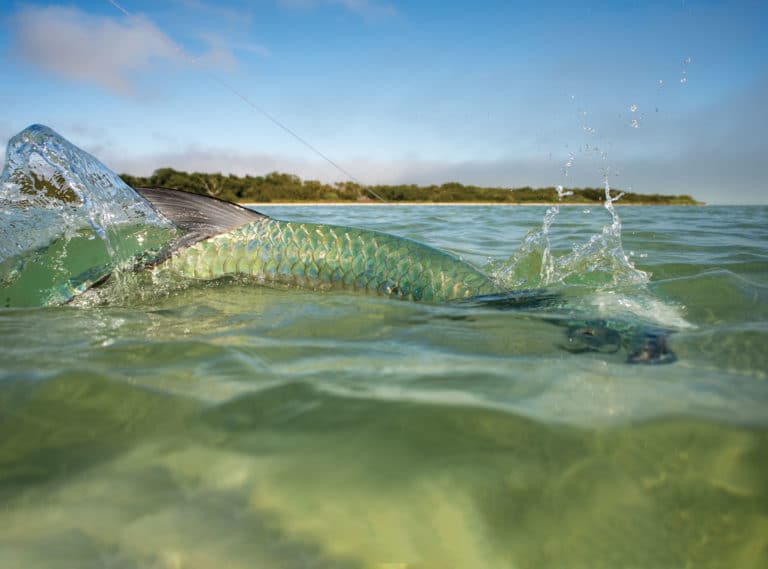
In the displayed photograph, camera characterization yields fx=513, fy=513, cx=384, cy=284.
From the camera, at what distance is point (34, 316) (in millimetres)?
2631

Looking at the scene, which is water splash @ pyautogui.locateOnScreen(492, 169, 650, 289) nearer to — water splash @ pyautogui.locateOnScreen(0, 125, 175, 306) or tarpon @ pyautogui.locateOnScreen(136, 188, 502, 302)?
tarpon @ pyautogui.locateOnScreen(136, 188, 502, 302)

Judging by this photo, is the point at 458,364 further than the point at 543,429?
Yes

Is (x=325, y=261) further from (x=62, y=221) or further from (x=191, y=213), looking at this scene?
(x=62, y=221)

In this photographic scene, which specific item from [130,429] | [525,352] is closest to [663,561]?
[525,352]

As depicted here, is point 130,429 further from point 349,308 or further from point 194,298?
point 194,298

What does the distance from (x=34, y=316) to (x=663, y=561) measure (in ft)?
9.45

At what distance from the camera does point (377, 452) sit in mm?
1167

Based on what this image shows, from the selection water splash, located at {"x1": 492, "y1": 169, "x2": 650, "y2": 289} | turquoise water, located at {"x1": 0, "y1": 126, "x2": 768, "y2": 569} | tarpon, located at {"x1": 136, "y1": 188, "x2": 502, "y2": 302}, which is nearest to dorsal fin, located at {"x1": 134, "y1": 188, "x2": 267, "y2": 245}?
tarpon, located at {"x1": 136, "y1": 188, "x2": 502, "y2": 302}

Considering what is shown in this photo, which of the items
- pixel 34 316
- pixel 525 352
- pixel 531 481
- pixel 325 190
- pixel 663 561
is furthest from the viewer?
pixel 325 190

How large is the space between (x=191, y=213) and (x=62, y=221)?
2.86 ft

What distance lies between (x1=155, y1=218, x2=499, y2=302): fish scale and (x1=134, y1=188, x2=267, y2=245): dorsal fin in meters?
0.06

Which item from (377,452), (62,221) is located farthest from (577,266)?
(62,221)

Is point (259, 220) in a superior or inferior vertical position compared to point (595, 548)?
superior

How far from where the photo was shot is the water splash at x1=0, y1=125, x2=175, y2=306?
10.3 ft
